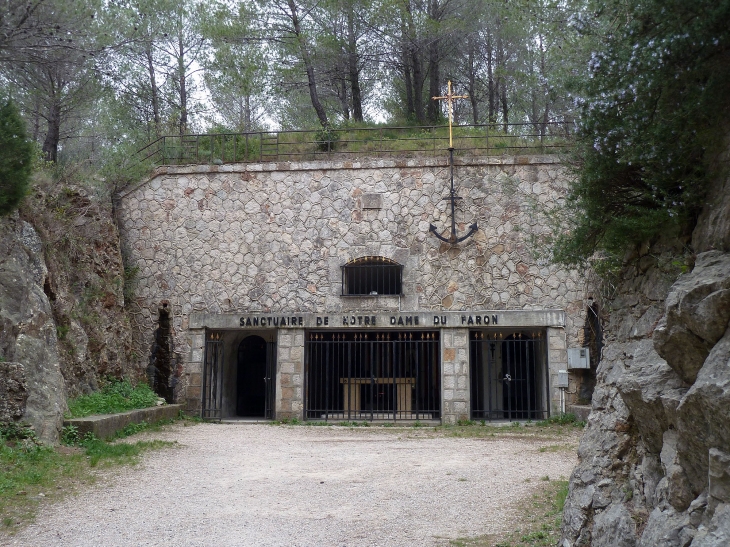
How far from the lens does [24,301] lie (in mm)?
10062

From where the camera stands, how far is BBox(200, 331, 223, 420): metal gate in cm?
1482

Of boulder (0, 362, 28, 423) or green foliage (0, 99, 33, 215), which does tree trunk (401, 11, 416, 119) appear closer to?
green foliage (0, 99, 33, 215)

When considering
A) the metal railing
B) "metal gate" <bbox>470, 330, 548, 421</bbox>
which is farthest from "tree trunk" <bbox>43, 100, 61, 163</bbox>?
"metal gate" <bbox>470, 330, 548, 421</bbox>

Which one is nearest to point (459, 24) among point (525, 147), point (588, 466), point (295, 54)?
point (295, 54)

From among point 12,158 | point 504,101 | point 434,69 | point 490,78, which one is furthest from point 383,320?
point 490,78

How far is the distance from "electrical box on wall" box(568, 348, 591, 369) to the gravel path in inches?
139

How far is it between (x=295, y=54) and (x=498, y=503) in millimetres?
17424

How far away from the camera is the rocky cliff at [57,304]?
9.23 m

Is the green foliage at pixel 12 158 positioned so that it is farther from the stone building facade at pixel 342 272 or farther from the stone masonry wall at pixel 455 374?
the stone masonry wall at pixel 455 374

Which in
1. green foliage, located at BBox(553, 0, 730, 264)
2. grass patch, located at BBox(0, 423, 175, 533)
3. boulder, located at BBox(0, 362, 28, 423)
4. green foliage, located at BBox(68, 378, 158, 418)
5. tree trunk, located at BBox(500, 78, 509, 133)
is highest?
tree trunk, located at BBox(500, 78, 509, 133)

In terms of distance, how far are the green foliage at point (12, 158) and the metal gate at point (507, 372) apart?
9.08m

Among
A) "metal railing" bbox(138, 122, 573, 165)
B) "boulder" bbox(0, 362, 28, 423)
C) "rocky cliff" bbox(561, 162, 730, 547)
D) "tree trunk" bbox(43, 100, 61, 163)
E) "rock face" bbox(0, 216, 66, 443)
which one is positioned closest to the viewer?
"rocky cliff" bbox(561, 162, 730, 547)

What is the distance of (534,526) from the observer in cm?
553

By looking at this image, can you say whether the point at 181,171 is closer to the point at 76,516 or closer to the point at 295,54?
the point at 295,54
